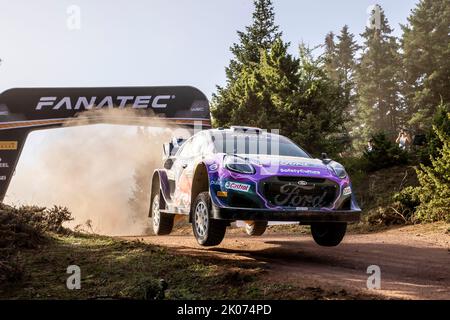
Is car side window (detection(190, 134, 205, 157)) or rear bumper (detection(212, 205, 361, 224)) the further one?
car side window (detection(190, 134, 205, 157))

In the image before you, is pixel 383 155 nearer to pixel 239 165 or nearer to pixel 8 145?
pixel 239 165

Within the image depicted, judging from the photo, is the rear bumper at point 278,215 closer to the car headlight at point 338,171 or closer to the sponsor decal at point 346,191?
the sponsor decal at point 346,191

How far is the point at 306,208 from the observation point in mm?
6883

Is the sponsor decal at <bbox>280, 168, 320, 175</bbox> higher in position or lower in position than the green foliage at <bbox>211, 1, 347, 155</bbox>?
lower

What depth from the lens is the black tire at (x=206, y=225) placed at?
699cm

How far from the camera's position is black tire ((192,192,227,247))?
6988mm

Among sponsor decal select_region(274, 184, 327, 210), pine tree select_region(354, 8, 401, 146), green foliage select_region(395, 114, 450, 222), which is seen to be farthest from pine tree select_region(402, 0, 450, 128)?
sponsor decal select_region(274, 184, 327, 210)

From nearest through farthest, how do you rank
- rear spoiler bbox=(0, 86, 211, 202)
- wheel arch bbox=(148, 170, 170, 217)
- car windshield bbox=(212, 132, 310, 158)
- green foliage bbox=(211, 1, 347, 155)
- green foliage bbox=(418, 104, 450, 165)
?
car windshield bbox=(212, 132, 310, 158)
wheel arch bbox=(148, 170, 170, 217)
green foliage bbox=(418, 104, 450, 165)
rear spoiler bbox=(0, 86, 211, 202)
green foliage bbox=(211, 1, 347, 155)

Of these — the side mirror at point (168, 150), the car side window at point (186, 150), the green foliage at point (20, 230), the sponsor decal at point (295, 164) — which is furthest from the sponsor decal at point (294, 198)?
the green foliage at point (20, 230)

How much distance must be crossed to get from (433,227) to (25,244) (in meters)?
9.54

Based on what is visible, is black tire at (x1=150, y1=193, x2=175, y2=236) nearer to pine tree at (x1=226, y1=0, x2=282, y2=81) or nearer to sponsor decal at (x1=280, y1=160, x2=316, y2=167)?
sponsor decal at (x1=280, y1=160, x2=316, y2=167)

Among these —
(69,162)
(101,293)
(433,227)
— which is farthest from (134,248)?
(69,162)

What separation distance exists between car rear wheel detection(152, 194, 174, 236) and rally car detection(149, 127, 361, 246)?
1.86m
